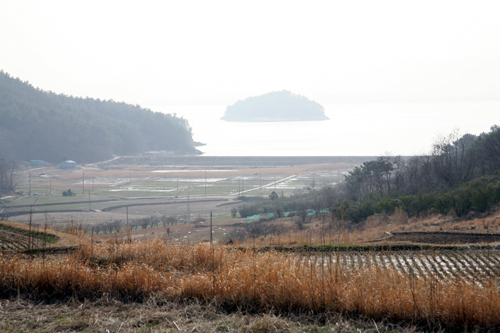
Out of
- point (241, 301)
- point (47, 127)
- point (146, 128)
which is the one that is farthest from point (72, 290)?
point (146, 128)

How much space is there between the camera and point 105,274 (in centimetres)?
461

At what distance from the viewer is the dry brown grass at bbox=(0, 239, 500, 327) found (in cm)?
365

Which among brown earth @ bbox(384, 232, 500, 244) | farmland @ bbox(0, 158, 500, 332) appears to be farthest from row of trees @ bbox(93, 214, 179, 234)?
farmland @ bbox(0, 158, 500, 332)

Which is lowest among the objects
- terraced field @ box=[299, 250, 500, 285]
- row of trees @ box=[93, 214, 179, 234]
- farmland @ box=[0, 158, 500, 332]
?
row of trees @ box=[93, 214, 179, 234]

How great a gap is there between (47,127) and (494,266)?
3651 inches

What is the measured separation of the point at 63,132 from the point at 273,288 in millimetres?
92704

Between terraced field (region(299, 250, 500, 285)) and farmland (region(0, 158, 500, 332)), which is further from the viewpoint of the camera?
terraced field (region(299, 250, 500, 285))

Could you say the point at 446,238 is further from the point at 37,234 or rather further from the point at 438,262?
the point at 37,234

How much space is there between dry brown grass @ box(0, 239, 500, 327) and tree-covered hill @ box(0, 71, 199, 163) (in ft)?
261

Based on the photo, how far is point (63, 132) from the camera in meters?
88.0

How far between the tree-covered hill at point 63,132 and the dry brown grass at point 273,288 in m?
79.5

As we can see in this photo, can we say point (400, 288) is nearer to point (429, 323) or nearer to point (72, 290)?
point (429, 323)

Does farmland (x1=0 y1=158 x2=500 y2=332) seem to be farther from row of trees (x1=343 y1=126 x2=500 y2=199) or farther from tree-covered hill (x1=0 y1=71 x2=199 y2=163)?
tree-covered hill (x1=0 y1=71 x2=199 y2=163)

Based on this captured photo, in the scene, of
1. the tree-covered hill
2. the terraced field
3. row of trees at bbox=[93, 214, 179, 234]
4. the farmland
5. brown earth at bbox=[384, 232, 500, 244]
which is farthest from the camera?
the tree-covered hill
